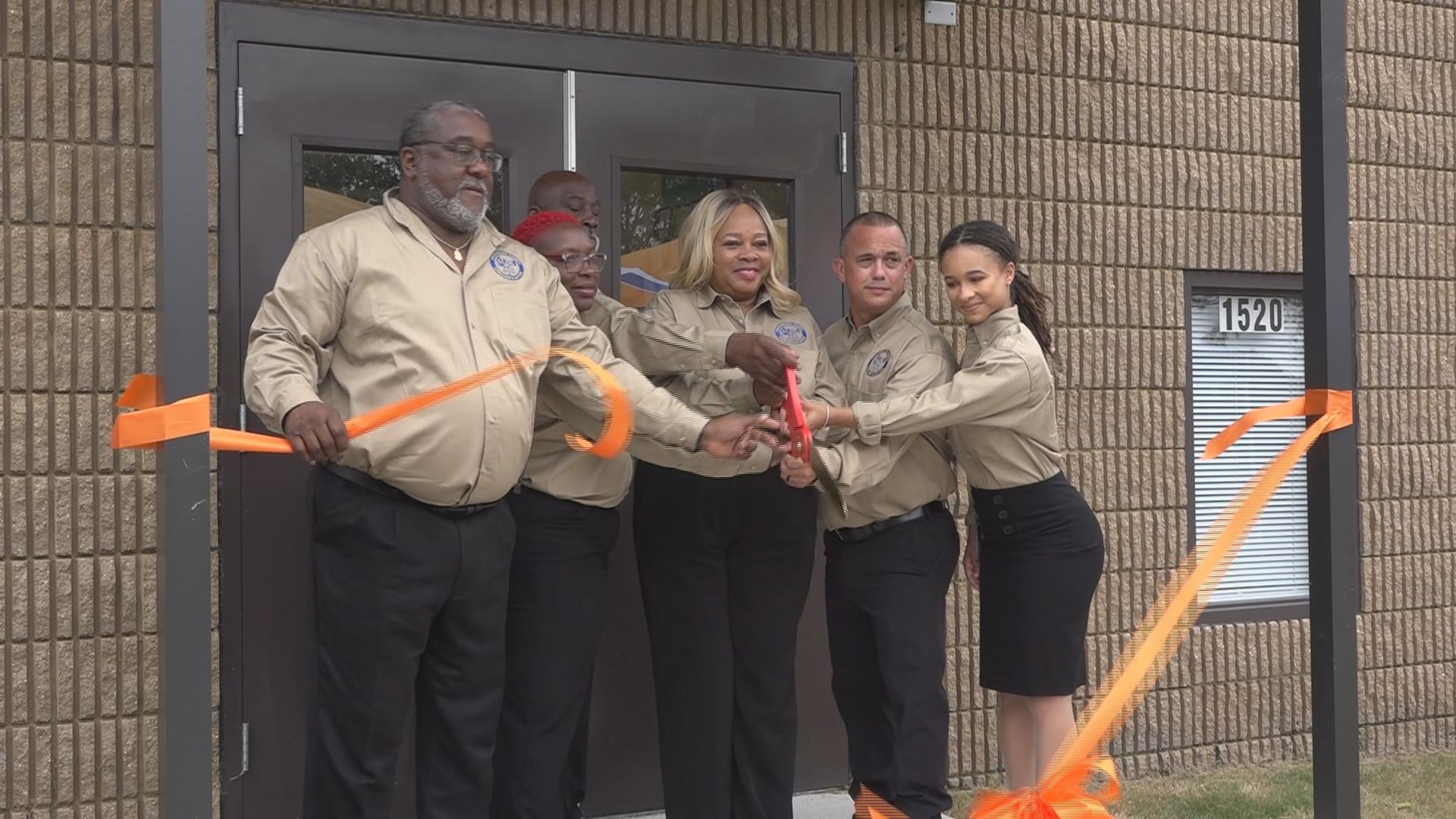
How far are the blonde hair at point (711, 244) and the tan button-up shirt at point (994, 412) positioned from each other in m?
0.52

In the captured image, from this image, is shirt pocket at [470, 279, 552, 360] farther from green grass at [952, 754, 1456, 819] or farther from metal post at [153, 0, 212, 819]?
green grass at [952, 754, 1456, 819]

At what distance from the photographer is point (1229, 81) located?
585cm

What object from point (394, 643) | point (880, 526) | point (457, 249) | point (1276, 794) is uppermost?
point (457, 249)

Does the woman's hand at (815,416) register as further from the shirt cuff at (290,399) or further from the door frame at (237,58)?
the door frame at (237,58)

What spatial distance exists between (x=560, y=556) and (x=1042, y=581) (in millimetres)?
1355

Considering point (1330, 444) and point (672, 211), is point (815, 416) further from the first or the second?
point (672, 211)

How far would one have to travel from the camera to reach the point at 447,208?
11.1 ft

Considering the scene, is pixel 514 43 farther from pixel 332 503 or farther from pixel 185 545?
pixel 185 545

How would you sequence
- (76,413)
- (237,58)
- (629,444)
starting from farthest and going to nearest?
(237,58) → (76,413) → (629,444)

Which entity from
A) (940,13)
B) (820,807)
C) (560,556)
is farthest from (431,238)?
(940,13)

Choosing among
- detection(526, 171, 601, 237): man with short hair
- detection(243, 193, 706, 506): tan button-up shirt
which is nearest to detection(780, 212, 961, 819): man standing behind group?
detection(526, 171, 601, 237): man with short hair

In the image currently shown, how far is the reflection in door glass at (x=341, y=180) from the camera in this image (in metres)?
4.40

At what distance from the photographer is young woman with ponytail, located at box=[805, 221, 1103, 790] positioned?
3.89 meters

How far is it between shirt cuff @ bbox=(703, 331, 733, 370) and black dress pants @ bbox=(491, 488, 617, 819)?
0.56m
